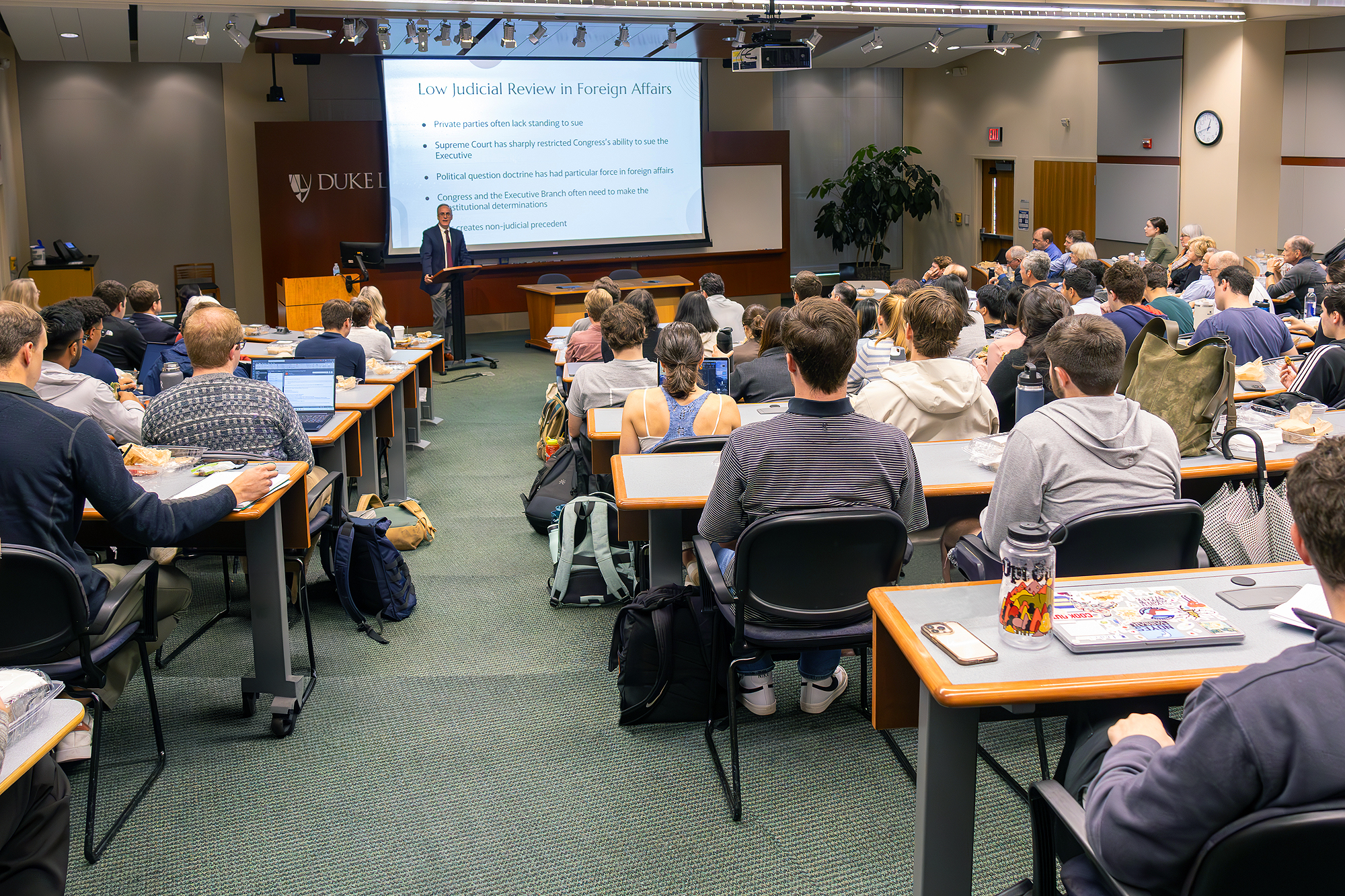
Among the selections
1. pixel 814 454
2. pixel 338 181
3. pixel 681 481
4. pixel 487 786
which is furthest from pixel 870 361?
pixel 338 181

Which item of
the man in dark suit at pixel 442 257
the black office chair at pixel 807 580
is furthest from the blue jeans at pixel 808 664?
the man in dark suit at pixel 442 257

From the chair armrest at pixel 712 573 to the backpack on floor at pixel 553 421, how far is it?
A: 3.41 metres

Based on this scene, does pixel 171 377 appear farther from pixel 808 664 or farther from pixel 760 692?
pixel 808 664

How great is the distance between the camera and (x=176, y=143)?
1214cm

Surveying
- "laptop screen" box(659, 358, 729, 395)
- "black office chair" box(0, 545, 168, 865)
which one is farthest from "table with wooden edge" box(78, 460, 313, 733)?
"laptop screen" box(659, 358, 729, 395)

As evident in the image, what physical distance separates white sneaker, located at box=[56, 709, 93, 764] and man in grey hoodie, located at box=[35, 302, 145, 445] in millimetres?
1334

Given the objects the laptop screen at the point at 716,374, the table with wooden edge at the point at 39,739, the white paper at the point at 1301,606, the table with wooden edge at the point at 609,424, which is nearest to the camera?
the table with wooden edge at the point at 39,739

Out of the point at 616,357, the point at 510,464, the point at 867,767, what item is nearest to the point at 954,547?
the point at 867,767

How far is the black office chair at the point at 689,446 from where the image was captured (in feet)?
11.5

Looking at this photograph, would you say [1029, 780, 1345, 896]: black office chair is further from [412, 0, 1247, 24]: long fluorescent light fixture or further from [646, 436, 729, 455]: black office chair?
[412, 0, 1247, 24]: long fluorescent light fixture

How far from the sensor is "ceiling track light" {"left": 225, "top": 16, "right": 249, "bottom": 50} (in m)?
8.64

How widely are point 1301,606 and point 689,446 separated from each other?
6.43ft

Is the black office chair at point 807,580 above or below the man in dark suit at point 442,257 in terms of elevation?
below

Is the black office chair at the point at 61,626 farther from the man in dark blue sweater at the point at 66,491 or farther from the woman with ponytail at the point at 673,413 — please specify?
the woman with ponytail at the point at 673,413
